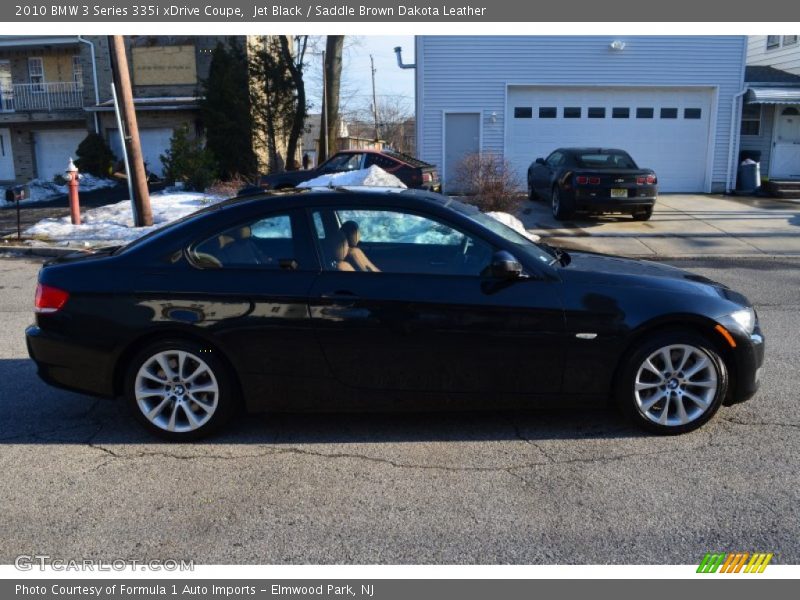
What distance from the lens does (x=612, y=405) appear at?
4508mm

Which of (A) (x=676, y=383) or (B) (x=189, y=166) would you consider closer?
(A) (x=676, y=383)

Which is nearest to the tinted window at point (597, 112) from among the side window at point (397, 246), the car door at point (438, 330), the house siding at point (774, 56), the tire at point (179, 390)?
the house siding at point (774, 56)

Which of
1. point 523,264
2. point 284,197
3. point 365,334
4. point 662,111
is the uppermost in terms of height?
point 662,111

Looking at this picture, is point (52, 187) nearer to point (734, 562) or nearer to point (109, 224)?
point (109, 224)

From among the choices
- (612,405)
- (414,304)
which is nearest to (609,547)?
(612,405)

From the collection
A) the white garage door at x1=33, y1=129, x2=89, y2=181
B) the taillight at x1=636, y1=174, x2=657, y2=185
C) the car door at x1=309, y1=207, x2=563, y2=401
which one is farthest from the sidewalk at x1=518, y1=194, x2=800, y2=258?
the white garage door at x1=33, y1=129, x2=89, y2=181

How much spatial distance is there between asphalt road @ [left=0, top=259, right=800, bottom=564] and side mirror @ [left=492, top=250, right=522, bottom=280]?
3.34ft

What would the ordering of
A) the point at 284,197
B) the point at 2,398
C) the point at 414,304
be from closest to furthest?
the point at 414,304 → the point at 284,197 → the point at 2,398

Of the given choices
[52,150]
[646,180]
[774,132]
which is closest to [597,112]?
[774,132]

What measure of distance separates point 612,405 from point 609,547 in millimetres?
1449

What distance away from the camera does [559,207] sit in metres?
14.4

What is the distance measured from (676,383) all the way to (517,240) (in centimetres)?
134

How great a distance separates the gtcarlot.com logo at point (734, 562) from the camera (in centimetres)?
308

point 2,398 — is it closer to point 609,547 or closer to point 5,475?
point 5,475
